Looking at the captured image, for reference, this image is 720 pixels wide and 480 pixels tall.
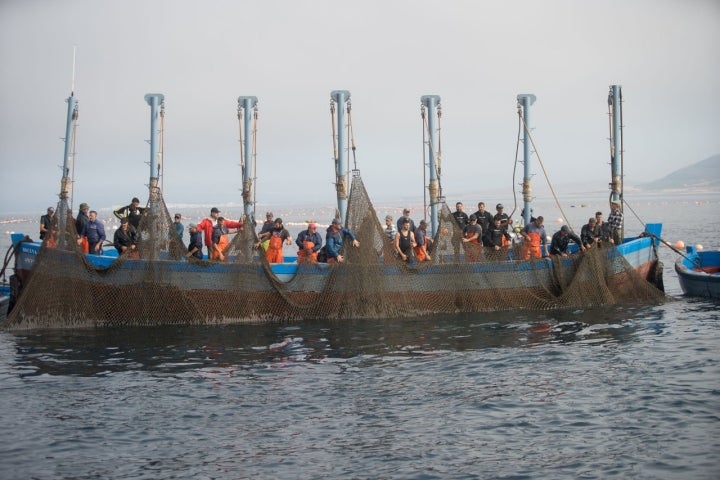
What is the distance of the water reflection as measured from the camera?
1809 cm

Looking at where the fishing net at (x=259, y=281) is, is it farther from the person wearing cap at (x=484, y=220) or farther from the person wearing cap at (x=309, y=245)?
the person wearing cap at (x=484, y=220)

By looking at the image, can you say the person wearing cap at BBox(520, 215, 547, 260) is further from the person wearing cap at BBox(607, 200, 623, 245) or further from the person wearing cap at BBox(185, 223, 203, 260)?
the person wearing cap at BBox(185, 223, 203, 260)

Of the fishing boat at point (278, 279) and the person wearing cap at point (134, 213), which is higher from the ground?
the person wearing cap at point (134, 213)

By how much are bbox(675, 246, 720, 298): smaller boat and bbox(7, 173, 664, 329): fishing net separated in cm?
422

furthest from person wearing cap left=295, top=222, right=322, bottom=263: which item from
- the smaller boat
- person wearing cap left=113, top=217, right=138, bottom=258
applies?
the smaller boat

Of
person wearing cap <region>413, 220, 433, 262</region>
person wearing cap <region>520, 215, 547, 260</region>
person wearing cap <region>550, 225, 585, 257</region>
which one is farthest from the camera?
person wearing cap <region>550, 225, 585, 257</region>

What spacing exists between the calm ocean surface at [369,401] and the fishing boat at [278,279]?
0.75 metres

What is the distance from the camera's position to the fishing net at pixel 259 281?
21703 millimetres

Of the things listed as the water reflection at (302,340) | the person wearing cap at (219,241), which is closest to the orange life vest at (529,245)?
the water reflection at (302,340)

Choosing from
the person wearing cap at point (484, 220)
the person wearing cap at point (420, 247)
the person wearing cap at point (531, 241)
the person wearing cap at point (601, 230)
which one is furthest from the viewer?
the person wearing cap at point (484, 220)

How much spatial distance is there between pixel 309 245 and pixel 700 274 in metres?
11.6

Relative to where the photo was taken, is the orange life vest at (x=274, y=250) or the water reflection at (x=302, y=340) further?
the orange life vest at (x=274, y=250)

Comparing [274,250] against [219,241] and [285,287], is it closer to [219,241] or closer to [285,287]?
[285,287]

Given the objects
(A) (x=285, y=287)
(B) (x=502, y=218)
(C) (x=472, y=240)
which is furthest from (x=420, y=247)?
(A) (x=285, y=287)
